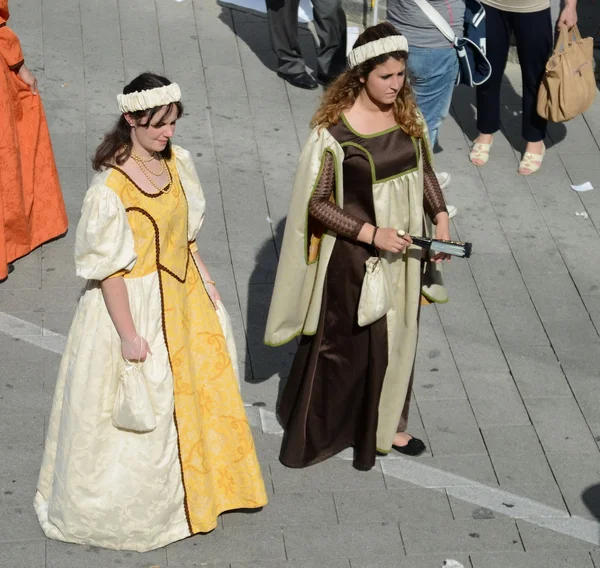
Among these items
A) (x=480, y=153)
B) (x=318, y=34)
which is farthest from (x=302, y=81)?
(x=480, y=153)

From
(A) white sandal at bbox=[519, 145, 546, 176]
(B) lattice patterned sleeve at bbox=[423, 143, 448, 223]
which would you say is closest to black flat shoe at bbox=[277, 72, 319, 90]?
(A) white sandal at bbox=[519, 145, 546, 176]

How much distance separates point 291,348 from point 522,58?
9.76ft

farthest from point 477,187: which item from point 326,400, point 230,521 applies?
point 230,521

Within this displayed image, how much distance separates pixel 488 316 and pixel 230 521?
89.7 inches

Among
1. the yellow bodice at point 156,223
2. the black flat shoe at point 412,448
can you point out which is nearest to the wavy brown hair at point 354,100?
the yellow bodice at point 156,223

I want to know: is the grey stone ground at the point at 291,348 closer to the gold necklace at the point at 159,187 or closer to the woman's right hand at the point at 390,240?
the woman's right hand at the point at 390,240

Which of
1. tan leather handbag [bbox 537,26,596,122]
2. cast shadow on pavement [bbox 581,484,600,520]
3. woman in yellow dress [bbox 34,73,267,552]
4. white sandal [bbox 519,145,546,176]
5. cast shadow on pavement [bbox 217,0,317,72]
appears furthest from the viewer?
cast shadow on pavement [bbox 217,0,317,72]

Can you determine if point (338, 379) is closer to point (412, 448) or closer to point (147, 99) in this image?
point (412, 448)

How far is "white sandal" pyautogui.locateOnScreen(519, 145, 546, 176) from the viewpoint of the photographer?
8.41 m

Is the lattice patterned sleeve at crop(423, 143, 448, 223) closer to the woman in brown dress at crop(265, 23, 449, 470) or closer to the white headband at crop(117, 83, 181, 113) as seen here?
the woman in brown dress at crop(265, 23, 449, 470)

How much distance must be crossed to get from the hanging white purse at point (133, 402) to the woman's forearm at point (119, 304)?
0.54ft

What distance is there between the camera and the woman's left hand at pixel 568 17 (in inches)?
307

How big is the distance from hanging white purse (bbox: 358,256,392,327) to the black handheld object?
9.0 inches

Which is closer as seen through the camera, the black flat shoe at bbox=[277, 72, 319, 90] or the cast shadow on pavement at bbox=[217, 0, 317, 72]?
the black flat shoe at bbox=[277, 72, 319, 90]
